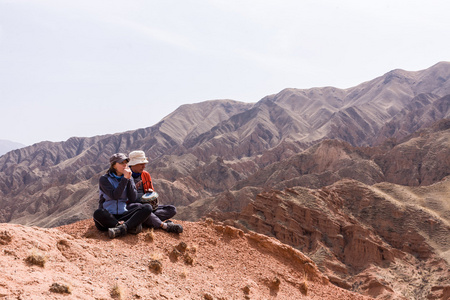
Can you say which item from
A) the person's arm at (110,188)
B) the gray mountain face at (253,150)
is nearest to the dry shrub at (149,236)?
the person's arm at (110,188)

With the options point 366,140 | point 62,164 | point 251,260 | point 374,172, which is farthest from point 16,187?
point 251,260

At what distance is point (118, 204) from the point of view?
7.46 metres

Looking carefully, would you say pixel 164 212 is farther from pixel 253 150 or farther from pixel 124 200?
pixel 253 150

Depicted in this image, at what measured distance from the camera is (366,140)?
12731 centimetres

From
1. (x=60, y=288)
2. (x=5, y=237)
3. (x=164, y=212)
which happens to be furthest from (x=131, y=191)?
(x=60, y=288)

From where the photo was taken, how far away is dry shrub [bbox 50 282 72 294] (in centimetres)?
439

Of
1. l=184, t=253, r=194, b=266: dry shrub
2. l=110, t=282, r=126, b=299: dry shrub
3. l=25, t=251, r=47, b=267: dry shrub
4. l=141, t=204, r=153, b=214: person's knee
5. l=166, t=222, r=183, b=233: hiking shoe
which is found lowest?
l=184, t=253, r=194, b=266: dry shrub

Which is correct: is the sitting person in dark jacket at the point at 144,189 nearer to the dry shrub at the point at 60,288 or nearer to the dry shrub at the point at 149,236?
the dry shrub at the point at 149,236

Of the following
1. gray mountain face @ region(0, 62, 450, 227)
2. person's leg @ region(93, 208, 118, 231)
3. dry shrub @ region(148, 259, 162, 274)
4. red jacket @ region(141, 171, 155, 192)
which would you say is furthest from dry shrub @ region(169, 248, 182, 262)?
gray mountain face @ region(0, 62, 450, 227)

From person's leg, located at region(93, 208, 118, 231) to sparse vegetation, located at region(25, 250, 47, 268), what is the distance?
6.93 ft

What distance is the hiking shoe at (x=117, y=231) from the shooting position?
7.07 m

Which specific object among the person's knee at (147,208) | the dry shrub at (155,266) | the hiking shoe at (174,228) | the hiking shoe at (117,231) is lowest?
the dry shrub at (155,266)

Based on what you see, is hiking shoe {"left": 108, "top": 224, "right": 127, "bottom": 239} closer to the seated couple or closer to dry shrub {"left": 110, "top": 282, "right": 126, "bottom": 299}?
the seated couple

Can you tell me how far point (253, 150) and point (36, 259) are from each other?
124 meters
